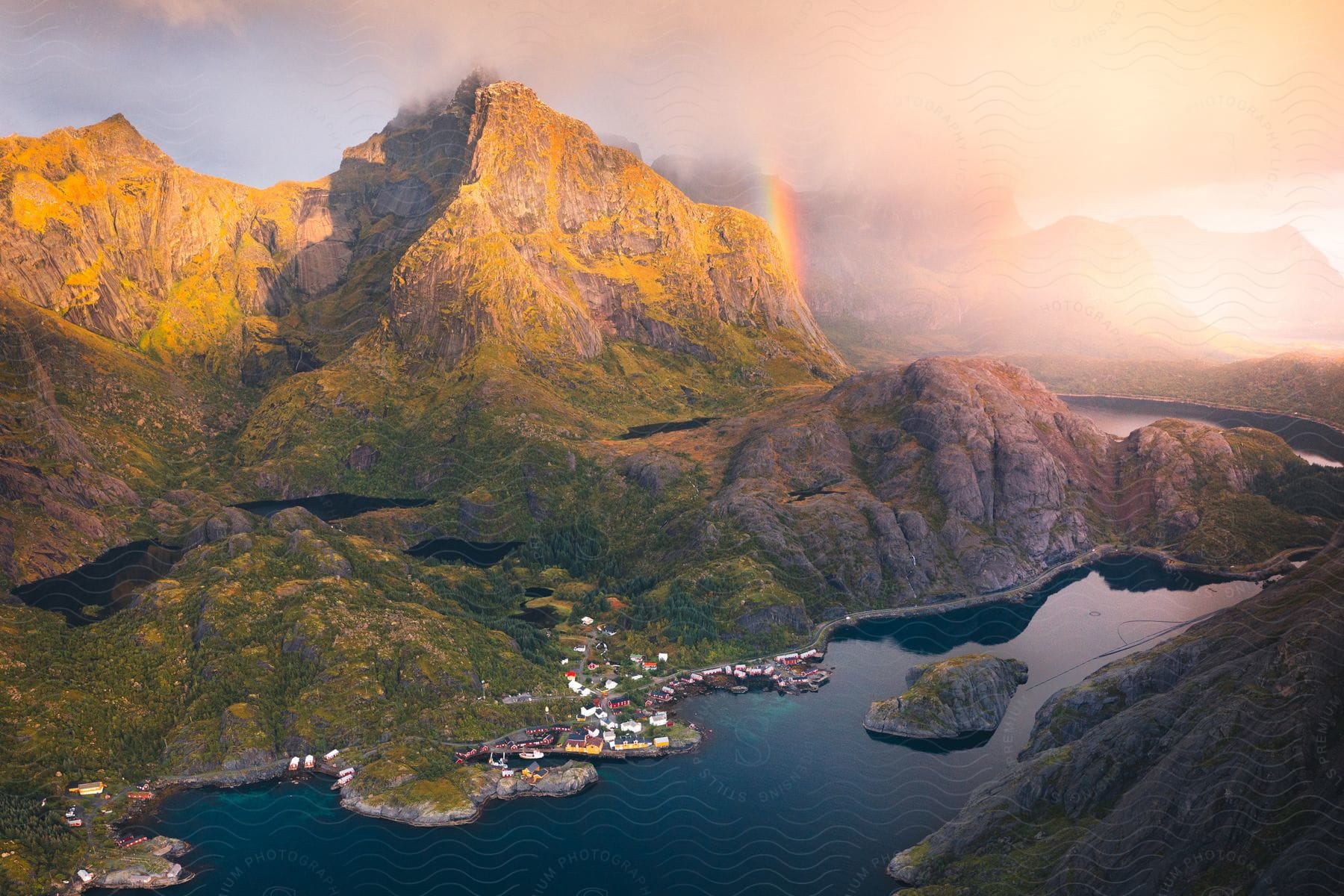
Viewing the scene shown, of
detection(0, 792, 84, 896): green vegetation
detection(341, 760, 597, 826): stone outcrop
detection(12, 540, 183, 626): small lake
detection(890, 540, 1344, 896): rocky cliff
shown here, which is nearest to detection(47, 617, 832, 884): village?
detection(341, 760, 597, 826): stone outcrop

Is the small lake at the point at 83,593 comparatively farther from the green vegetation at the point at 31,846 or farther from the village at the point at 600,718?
the village at the point at 600,718

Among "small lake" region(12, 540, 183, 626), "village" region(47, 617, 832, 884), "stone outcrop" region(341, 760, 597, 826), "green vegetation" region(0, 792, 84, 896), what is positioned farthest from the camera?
"small lake" region(12, 540, 183, 626)

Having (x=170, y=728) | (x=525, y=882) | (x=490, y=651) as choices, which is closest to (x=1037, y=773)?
(x=525, y=882)

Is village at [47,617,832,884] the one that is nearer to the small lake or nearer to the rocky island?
the rocky island

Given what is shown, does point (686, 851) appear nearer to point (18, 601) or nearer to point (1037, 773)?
point (1037, 773)

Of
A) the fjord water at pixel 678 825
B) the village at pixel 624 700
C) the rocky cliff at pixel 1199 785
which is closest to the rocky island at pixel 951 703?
the fjord water at pixel 678 825
